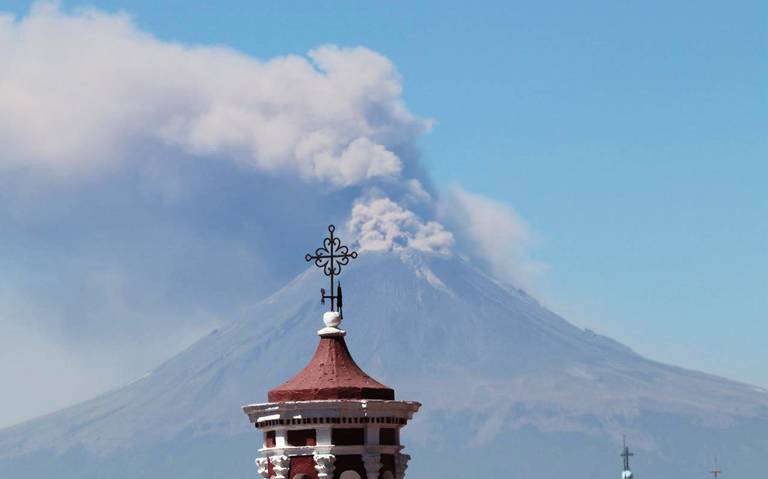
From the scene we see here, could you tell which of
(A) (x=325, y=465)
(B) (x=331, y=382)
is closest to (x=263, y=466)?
(A) (x=325, y=465)

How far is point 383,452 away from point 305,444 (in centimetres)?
81

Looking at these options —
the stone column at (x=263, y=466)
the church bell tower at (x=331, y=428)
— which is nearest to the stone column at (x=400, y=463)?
the church bell tower at (x=331, y=428)

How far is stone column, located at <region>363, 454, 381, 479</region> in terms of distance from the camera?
25.9 meters

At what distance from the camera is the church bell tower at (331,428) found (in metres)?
25.8

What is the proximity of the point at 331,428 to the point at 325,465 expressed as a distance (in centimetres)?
38

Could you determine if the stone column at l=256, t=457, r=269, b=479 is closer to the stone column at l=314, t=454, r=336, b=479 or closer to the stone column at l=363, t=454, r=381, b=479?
the stone column at l=314, t=454, r=336, b=479

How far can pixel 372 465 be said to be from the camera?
25.9 metres

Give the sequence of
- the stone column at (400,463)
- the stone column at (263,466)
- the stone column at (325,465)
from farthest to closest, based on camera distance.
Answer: the stone column at (400,463)
the stone column at (263,466)
the stone column at (325,465)

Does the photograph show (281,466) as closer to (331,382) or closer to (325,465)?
(325,465)

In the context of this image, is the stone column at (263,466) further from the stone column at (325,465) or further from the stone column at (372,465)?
the stone column at (372,465)

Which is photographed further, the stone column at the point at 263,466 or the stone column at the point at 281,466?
the stone column at the point at 263,466

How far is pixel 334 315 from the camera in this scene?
26.9 m

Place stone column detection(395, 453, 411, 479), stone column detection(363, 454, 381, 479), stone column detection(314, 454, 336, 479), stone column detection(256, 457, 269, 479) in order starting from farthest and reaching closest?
stone column detection(395, 453, 411, 479) < stone column detection(256, 457, 269, 479) < stone column detection(363, 454, 381, 479) < stone column detection(314, 454, 336, 479)

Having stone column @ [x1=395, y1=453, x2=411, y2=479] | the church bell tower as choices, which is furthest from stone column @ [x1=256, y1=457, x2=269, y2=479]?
stone column @ [x1=395, y1=453, x2=411, y2=479]
